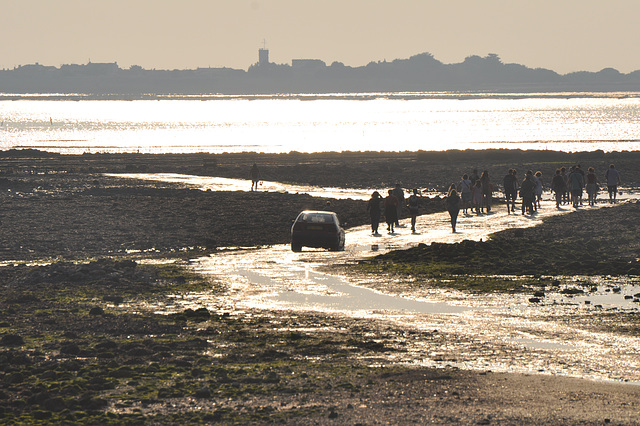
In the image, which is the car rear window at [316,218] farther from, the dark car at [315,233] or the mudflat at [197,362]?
the mudflat at [197,362]

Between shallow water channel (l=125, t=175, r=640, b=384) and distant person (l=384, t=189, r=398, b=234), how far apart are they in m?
4.90

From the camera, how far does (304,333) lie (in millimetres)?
16250

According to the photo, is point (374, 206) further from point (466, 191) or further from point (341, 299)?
point (341, 299)

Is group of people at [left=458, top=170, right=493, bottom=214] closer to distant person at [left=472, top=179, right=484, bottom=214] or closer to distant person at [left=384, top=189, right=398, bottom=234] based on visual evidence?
distant person at [left=472, top=179, right=484, bottom=214]

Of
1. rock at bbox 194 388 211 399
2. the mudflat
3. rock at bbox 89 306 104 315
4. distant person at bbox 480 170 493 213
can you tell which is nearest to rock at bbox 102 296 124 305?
the mudflat

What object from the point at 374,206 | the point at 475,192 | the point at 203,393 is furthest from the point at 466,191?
the point at 203,393

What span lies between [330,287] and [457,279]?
123 inches

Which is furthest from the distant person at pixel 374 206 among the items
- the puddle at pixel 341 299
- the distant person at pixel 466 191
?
the puddle at pixel 341 299

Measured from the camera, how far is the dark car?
2908 cm

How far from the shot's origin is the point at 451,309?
18578 mm

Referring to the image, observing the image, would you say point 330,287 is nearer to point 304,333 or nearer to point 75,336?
point 304,333

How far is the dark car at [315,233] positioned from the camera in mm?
29078

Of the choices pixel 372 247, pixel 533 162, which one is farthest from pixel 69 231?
pixel 533 162

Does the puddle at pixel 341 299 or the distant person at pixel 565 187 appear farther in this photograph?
the distant person at pixel 565 187
